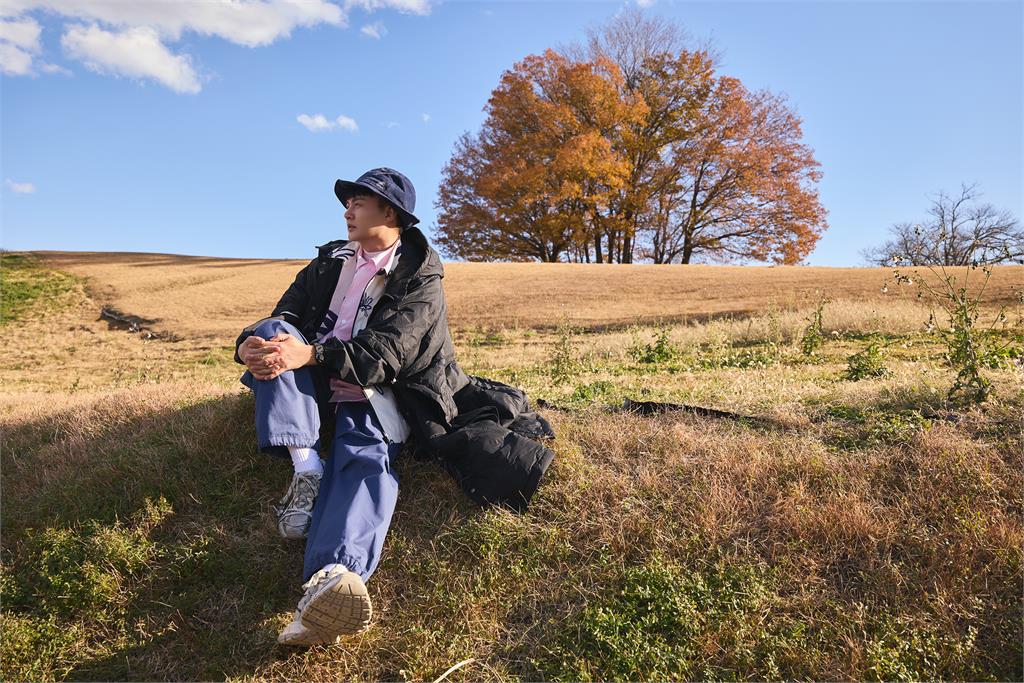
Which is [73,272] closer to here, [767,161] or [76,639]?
[76,639]

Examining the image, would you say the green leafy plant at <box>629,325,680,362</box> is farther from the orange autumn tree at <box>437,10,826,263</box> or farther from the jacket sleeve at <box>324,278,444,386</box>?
the orange autumn tree at <box>437,10,826,263</box>

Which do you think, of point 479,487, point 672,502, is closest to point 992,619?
point 672,502

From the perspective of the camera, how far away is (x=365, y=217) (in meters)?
4.71

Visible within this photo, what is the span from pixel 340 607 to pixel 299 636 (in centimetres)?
33

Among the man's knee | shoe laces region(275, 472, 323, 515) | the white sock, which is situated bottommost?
shoe laces region(275, 472, 323, 515)

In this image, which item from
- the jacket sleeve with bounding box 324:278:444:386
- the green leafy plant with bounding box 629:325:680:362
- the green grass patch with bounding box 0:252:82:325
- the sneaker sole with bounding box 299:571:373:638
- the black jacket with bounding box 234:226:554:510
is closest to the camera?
the sneaker sole with bounding box 299:571:373:638

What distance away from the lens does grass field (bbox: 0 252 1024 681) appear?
3.75 m

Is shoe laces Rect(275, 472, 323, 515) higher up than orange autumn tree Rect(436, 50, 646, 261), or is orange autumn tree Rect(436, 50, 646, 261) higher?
orange autumn tree Rect(436, 50, 646, 261)

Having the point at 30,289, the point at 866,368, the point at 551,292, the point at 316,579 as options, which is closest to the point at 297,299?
the point at 316,579

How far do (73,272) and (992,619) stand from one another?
29757 millimetres

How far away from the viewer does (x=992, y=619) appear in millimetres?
3863

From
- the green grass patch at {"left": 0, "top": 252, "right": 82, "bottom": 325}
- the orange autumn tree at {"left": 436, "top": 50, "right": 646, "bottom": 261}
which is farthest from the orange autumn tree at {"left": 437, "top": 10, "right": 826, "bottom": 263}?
the green grass patch at {"left": 0, "top": 252, "right": 82, "bottom": 325}

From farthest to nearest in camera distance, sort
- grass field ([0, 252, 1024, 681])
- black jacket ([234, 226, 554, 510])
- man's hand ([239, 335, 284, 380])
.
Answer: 1. black jacket ([234, 226, 554, 510])
2. man's hand ([239, 335, 284, 380])
3. grass field ([0, 252, 1024, 681])

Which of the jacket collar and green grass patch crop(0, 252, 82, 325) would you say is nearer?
the jacket collar
